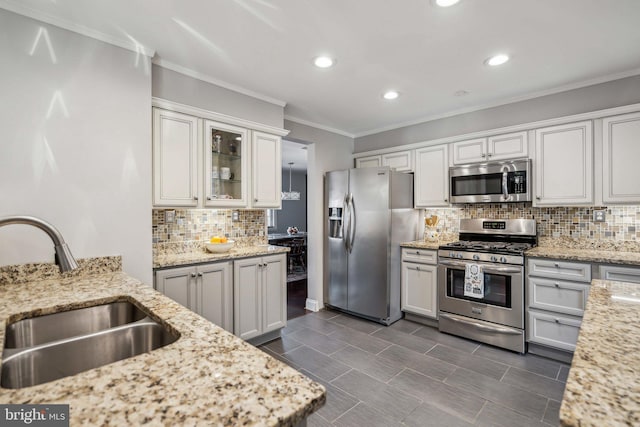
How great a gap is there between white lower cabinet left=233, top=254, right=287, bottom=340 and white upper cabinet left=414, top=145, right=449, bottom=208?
Result: 1952 millimetres

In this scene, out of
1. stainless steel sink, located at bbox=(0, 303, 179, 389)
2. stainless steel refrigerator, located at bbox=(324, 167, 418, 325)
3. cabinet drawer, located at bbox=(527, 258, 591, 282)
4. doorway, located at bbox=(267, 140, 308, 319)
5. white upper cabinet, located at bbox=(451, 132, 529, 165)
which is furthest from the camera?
doorway, located at bbox=(267, 140, 308, 319)

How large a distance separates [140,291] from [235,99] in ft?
6.88

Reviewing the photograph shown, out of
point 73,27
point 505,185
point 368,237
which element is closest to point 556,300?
point 505,185

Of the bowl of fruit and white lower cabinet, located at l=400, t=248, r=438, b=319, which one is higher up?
the bowl of fruit

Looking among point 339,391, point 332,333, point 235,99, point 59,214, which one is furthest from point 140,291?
point 332,333

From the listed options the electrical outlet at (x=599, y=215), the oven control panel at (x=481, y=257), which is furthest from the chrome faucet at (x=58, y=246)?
the electrical outlet at (x=599, y=215)

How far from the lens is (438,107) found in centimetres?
365

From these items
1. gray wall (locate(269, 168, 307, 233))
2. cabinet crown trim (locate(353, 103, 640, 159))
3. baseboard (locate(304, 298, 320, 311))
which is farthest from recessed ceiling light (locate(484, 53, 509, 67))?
gray wall (locate(269, 168, 307, 233))

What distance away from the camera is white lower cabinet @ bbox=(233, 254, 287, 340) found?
287 centimetres

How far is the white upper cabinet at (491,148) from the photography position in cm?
327

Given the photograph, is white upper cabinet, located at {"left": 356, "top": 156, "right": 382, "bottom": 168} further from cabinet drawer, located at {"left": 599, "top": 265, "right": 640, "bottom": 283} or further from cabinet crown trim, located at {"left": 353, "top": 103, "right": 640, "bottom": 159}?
cabinet drawer, located at {"left": 599, "top": 265, "right": 640, "bottom": 283}

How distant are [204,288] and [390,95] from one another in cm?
261

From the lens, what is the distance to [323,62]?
2535mm

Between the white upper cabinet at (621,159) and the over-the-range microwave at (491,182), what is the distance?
586 millimetres
